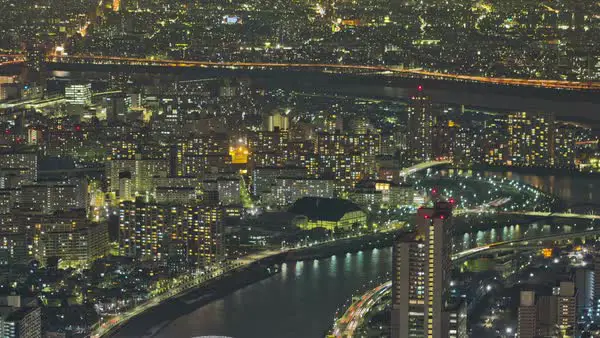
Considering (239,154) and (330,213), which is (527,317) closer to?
(330,213)

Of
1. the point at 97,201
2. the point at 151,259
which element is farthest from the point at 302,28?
the point at 151,259

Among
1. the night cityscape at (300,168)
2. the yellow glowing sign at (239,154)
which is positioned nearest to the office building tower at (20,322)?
the night cityscape at (300,168)

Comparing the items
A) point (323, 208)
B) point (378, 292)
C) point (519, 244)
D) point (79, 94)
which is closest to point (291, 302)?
point (378, 292)

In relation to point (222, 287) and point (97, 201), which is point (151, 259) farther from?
point (97, 201)

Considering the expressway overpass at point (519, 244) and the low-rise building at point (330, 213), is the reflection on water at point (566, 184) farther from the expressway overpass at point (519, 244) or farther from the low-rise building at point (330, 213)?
the low-rise building at point (330, 213)

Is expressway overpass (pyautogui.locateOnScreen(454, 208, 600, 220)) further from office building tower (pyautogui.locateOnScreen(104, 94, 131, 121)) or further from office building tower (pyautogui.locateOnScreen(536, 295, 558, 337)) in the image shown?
office building tower (pyautogui.locateOnScreen(104, 94, 131, 121))

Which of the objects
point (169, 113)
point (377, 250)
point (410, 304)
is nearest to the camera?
point (410, 304)
